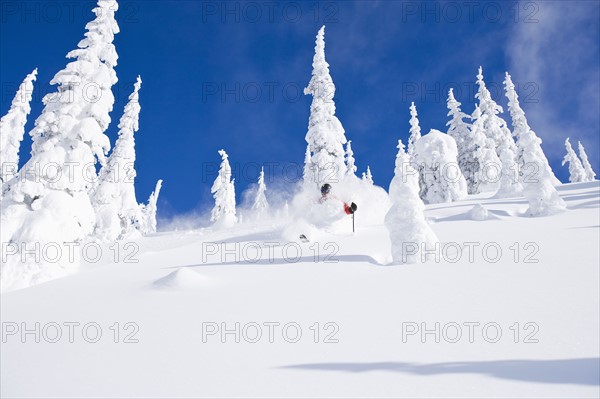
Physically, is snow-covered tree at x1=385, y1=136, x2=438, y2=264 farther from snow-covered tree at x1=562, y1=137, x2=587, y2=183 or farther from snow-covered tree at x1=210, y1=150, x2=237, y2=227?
snow-covered tree at x1=562, y1=137, x2=587, y2=183

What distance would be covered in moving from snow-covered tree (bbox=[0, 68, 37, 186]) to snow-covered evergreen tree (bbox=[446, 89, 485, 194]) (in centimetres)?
4309

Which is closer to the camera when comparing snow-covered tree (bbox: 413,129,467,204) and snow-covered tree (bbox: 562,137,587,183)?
snow-covered tree (bbox: 413,129,467,204)

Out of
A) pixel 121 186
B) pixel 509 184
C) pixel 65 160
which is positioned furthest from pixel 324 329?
pixel 121 186

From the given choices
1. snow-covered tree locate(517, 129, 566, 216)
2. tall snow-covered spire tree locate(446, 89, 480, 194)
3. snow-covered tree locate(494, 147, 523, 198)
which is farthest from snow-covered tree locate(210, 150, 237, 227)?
snow-covered tree locate(517, 129, 566, 216)

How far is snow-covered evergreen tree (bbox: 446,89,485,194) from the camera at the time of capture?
42594 mm

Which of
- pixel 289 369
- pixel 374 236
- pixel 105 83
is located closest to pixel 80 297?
pixel 289 369

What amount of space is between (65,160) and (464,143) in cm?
4135

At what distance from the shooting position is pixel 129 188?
34.8 m


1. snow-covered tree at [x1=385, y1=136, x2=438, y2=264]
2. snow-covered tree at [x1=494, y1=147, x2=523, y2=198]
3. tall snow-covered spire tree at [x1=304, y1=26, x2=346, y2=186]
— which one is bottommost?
snow-covered tree at [x1=385, y1=136, x2=438, y2=264]

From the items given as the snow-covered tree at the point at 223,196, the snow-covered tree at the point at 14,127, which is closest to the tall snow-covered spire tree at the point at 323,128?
the snow-covered tree at the point at 14,127

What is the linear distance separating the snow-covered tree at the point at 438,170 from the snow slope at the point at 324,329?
2880 cm

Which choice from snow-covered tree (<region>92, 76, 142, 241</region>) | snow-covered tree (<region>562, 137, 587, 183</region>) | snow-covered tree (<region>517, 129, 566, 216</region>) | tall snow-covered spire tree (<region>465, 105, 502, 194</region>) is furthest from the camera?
snow-covered tree (<region>562, 137, 587, 183</region>)

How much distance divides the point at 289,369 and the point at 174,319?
2755 mm

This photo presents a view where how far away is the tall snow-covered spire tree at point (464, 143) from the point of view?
141ft
